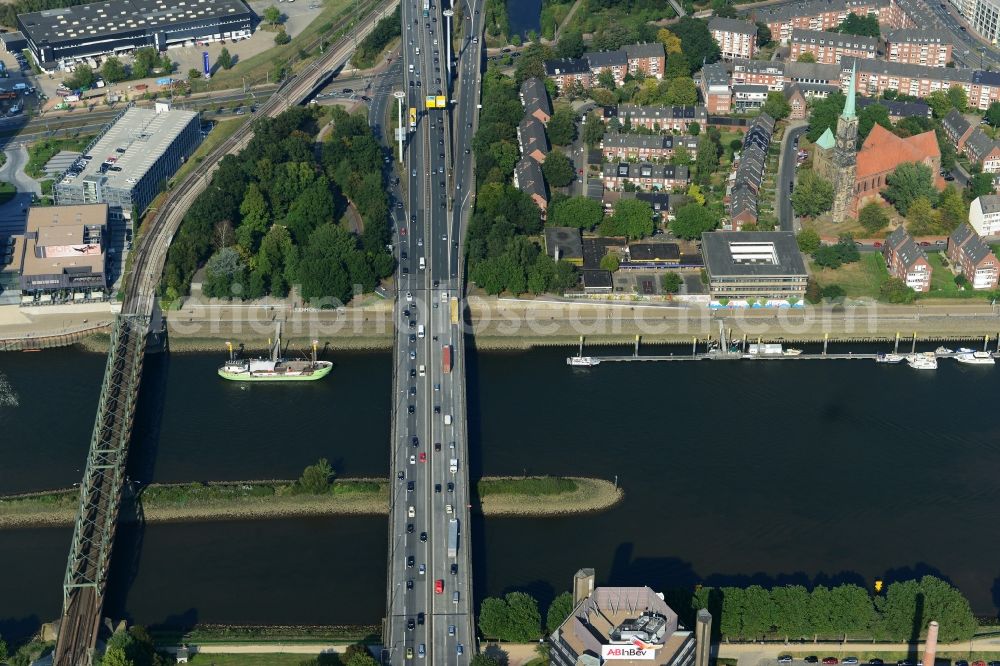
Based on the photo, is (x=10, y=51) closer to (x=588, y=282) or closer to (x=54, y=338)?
(x=54, y=338)

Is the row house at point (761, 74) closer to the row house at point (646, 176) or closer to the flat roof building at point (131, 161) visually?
the row house at point (646, 176)

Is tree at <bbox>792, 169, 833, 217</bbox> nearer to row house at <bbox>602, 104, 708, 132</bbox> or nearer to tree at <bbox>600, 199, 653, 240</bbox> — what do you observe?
tree at <bbox>600, 199, 653, 240</bbox>

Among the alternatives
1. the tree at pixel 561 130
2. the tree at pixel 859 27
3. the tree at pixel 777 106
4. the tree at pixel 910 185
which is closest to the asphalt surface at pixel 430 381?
the tree at pixel 561 130

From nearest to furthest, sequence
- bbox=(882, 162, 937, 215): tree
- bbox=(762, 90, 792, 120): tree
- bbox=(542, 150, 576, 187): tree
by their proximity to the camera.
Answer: bbox=(882, 162, 937, 215): tree, bbox=(542, 150, 576, 187): tree, bbox=(762, 90, 792, 120): tree

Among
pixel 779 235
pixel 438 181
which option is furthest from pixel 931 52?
pixel 438 181

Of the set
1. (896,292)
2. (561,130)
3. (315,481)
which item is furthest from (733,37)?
(315,481)

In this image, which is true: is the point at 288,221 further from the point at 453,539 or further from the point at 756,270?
the point at 453,539

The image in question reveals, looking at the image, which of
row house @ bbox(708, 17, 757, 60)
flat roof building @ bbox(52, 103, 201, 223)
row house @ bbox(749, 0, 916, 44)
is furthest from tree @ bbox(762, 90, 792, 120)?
flat roof building @ bbox(52, 103, 201, 223)
